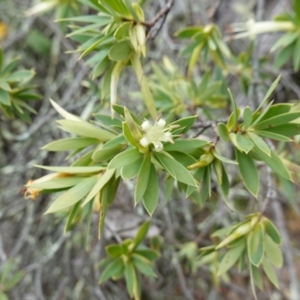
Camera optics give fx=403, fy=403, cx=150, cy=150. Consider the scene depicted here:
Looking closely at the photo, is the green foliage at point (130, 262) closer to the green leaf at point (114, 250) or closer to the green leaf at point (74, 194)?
the green leaf at point (114, 250)

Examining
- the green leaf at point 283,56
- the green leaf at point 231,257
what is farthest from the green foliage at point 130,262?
the green leaf at point 283,56

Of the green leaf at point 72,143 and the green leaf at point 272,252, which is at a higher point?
the green leaf at point 72,143

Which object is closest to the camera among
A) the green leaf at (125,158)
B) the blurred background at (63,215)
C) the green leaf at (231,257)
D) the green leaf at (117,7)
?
the green leaf at (125,158)

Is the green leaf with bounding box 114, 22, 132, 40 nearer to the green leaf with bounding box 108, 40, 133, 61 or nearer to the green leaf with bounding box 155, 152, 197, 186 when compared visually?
the green leaf with bounding box 108, 40, 133, 61

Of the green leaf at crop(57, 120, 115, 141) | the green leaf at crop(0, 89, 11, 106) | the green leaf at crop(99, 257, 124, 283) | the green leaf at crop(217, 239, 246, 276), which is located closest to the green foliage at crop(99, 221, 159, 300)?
the green leaf at crop(99, 257, 124, 283)

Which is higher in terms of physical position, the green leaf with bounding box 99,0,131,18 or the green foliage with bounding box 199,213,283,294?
the green leaf with bounding box 99,0,131,18

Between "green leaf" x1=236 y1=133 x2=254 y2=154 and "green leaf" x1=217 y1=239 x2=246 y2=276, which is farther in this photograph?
"green leaf" x1=217 y1=239 x2=246 y2=276

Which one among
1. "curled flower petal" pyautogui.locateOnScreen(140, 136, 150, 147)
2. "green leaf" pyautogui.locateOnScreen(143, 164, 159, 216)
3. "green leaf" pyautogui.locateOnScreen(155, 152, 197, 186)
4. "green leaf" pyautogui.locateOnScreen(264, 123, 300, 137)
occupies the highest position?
"curled flower petal" pyautogui.locateOnScreen(140, 136, 150, 147)
